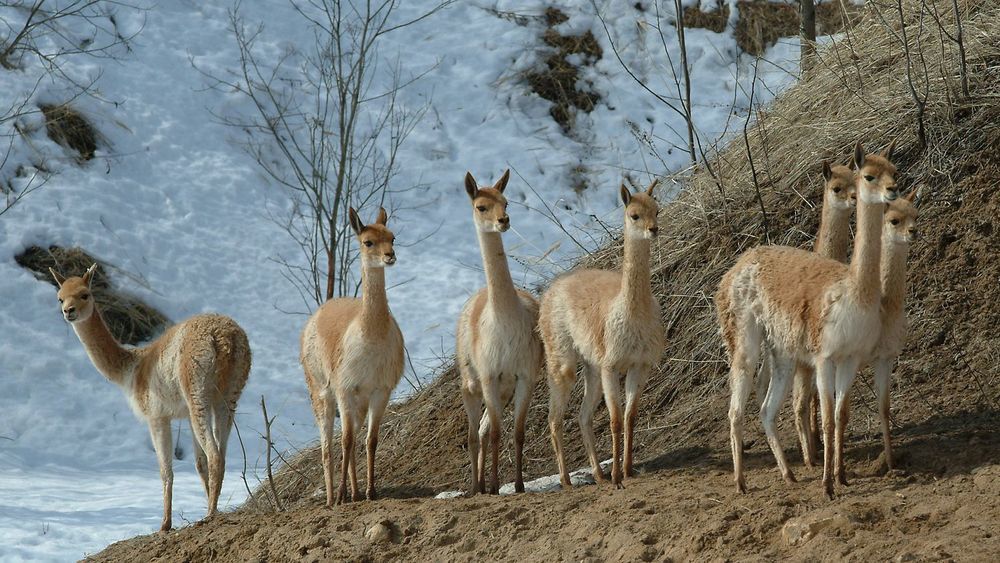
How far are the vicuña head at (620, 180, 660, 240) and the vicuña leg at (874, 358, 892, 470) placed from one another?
1711mm

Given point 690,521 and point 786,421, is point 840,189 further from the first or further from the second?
point 690,521

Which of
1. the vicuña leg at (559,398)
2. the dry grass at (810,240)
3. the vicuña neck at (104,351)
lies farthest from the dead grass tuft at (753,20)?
the vicuña neck at (104,351)

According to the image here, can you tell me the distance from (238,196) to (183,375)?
10566 millimetres

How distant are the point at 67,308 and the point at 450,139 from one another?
11386mm

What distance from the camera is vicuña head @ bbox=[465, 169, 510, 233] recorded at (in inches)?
363

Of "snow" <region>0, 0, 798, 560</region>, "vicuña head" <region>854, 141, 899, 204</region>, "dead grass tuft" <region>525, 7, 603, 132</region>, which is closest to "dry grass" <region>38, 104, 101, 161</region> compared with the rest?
"snow" <region>0, 0, 798, 560</region>

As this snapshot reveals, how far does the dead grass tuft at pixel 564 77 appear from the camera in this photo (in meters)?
21.9

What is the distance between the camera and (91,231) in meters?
18.8

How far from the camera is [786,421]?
32.9ft

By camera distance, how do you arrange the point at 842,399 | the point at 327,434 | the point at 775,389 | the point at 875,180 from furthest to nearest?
the point at 327,434, the point at 775,389, the point at 875,180, the point at 842,399

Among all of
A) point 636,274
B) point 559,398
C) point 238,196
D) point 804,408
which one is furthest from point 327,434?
point 238,196

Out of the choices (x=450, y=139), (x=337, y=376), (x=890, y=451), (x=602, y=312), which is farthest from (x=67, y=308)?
(x=450, y=139)

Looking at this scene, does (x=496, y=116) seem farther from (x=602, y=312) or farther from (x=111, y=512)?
(x=602, y=312)

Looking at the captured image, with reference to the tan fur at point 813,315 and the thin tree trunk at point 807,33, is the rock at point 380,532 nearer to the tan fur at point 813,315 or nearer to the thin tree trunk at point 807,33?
the tan fur at point 813,315
